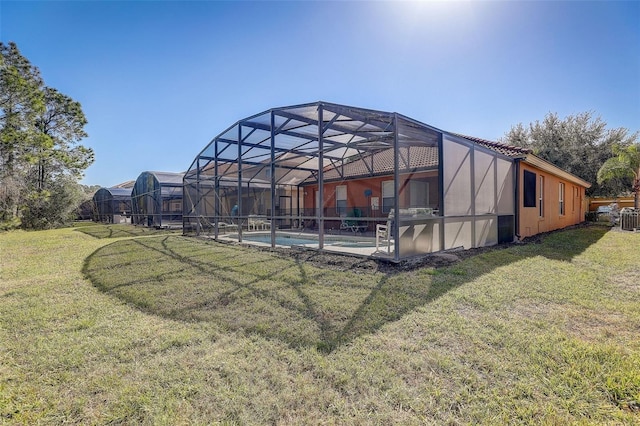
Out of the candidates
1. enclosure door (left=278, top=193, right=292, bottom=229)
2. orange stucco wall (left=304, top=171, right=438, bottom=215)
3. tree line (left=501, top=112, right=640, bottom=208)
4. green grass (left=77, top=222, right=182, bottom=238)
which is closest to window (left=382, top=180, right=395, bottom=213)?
orange stucco wall (left=304, top=171, right=438, bottom=215)

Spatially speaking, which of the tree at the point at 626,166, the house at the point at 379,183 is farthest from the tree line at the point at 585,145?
the house at the point at 379,183

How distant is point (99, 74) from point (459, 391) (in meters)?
13.3

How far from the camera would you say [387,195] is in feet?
43.4

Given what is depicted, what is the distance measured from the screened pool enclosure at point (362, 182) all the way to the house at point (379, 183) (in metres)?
0.04

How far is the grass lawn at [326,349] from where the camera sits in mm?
1938

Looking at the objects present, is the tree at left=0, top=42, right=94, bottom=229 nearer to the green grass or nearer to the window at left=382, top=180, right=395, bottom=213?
the green grass

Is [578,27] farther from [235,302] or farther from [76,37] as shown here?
[76,37]

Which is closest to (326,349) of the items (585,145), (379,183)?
(379,183)

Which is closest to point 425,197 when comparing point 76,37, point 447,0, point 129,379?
point 447,0

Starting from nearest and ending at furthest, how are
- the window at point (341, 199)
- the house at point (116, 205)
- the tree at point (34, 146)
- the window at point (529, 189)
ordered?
the window at point (529, 189) → the tree at point (34, 146) → the window at point (341, 199) → the house at point (116, 205)

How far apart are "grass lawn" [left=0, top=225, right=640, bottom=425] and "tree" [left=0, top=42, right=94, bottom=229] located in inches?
361

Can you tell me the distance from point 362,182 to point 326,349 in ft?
38.8

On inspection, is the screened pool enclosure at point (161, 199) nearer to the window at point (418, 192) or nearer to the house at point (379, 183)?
the house at point (379, 183)

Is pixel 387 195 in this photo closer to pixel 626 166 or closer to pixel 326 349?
pixel 326 349
